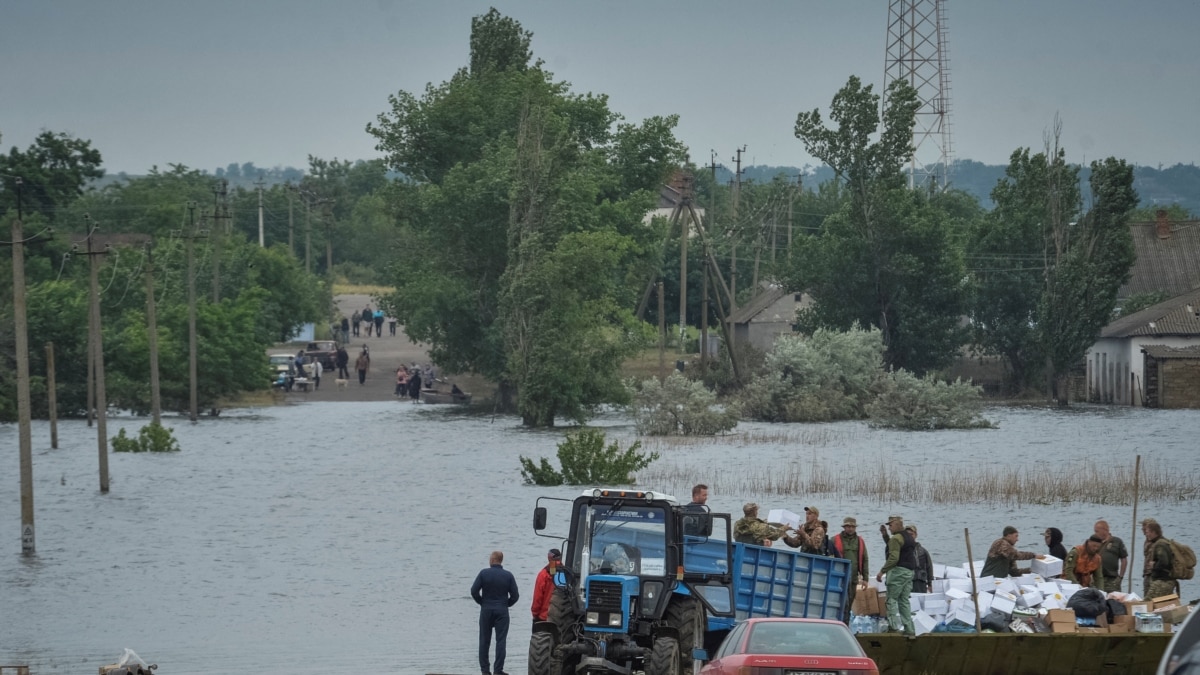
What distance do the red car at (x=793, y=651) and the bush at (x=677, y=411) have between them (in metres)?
56.9

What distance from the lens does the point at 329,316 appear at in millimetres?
120000

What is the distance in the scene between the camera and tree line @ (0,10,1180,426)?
80.1 metres

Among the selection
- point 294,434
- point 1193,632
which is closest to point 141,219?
point 294,434

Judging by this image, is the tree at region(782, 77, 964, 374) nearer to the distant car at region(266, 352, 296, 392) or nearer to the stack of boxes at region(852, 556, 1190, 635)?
the distant car at region(266, 352, 296, 392)

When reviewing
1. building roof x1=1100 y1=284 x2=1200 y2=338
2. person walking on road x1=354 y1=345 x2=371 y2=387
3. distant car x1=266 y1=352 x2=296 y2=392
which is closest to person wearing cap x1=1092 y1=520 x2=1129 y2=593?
building roof x1=1100 y1=284 x2=1200 y2=338

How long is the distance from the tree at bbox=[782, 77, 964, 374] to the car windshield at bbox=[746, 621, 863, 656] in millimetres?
76707

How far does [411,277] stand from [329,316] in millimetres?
32584

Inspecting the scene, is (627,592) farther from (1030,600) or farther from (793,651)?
(1030,600)

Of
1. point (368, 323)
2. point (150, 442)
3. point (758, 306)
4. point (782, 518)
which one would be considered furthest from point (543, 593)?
point (368, 323)

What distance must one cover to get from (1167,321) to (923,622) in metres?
67.9

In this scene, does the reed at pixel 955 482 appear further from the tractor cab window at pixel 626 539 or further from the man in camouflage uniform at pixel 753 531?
the tractor cab window at pixel 626 539

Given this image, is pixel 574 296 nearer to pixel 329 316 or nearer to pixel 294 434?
pixel 294 434

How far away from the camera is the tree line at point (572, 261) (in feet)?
263

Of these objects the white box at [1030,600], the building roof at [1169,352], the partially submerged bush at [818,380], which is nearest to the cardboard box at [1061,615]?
the white box at [1030,600]
